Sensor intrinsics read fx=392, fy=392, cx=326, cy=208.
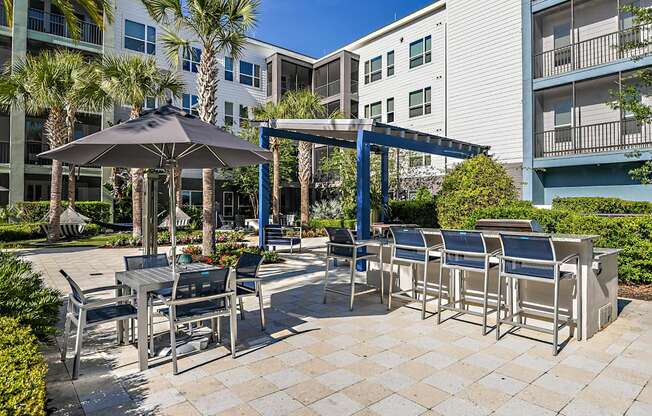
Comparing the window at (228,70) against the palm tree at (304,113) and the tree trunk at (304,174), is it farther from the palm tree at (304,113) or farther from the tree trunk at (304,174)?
the tree trunk at (304,174)

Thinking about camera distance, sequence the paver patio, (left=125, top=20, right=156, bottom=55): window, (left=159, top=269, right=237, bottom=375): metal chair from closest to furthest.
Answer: the paver patio, (left=159, top=269, right=237, bottom=375): metal chair, (left=125, top=20, right=156, bottom=55): window

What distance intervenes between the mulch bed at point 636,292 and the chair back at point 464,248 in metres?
3.48

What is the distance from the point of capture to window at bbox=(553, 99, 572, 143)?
15109 mm

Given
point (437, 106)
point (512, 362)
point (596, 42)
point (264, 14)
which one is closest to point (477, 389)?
point (512, 362)

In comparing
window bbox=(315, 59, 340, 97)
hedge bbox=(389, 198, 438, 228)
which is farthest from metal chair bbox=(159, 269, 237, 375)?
window bbox=(315, 59, 340, 97)

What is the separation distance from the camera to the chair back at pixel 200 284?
3811mm

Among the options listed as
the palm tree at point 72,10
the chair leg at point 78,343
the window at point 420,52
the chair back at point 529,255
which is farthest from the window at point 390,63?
the chair leg at point 78,343

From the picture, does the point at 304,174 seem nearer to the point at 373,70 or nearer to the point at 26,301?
the point at 373,70

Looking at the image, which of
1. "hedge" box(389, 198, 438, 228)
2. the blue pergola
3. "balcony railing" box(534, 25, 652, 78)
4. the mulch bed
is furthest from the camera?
"hedge" box(389, 198, 438, 228)

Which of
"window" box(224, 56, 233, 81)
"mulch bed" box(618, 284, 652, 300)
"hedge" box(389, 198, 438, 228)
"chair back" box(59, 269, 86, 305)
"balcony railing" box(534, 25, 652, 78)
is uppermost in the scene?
"window" box(224, 56, 233, 81)

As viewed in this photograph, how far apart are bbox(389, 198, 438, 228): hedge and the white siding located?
473 cm

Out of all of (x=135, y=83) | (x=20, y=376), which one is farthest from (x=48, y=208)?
(x=20, y=376)

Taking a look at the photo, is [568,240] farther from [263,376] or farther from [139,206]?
[139,206]

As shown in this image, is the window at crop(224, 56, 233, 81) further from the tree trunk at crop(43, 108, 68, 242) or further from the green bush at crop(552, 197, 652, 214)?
the green bush at crop(552, 197, 652, 214)
